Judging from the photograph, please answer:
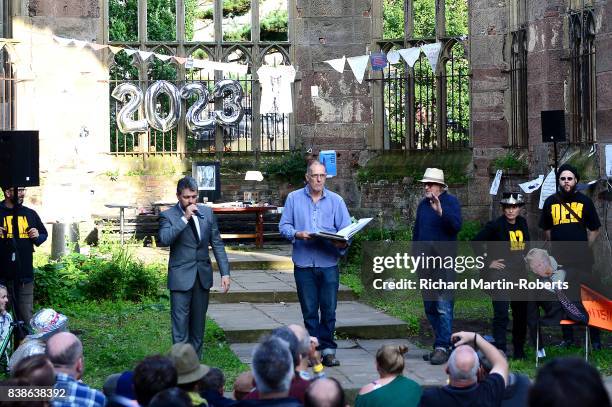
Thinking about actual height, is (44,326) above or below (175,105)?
below

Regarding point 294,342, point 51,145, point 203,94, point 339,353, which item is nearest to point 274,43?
point 203,94

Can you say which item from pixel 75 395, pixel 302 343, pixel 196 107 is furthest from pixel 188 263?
pixel 196 107

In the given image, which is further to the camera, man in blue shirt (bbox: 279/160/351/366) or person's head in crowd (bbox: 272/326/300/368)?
man in blue shirt (bbox: 279/160/351/366)

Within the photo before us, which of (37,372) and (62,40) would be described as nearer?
(37,372)

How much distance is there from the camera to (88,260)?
15117 mm

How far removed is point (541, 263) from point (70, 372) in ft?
17.6

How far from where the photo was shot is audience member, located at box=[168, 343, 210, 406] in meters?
6.03

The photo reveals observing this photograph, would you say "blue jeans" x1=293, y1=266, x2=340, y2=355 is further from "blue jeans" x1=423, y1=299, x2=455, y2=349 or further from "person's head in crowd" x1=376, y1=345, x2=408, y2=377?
"person's head in crowd" x1=376, y1=345, x2=408, y2=377

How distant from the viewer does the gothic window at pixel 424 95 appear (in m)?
19.9

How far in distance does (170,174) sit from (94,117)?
1676 mm

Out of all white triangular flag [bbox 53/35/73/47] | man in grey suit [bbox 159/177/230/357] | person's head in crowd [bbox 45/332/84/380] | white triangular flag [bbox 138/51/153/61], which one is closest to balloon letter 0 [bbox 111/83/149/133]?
white triangular flag [bbox 138/51/153/61]

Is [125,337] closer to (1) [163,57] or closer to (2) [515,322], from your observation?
(2) [515,322]

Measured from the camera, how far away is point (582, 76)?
15391mm

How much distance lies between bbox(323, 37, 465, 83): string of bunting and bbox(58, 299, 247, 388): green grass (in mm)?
7539
